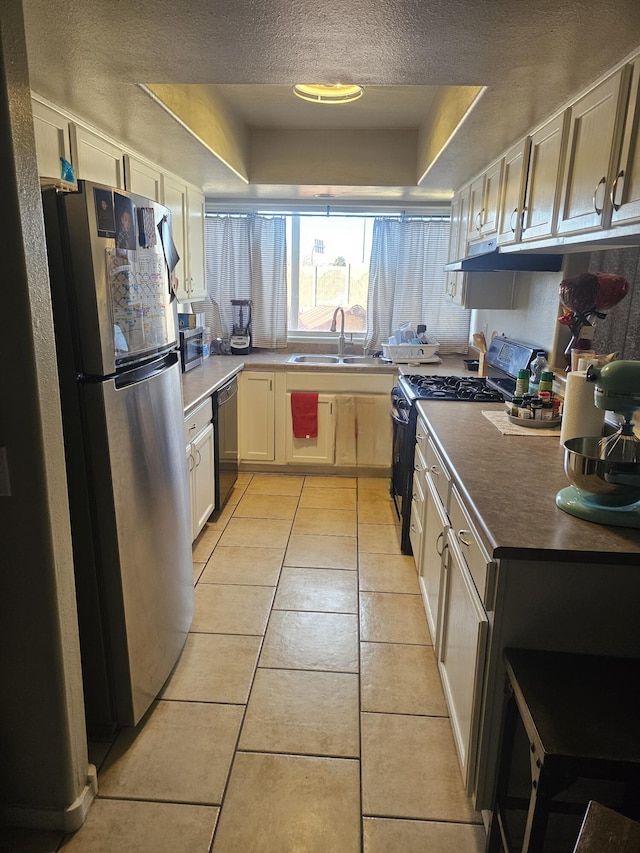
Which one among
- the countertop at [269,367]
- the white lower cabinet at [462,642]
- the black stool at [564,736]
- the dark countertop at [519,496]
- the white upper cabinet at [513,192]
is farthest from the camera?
the countertop at [269,367]

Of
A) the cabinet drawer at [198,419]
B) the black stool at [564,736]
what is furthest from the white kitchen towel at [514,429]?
the cabinet drawer at [198,419]

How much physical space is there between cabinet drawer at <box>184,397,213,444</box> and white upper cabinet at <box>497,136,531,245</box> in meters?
1.77

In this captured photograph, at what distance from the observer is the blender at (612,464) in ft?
4.50

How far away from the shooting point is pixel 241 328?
4.70 metres

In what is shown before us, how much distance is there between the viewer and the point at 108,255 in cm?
160

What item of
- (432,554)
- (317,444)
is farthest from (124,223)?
(317,444)

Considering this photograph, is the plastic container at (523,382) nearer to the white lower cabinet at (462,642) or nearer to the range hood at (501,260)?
the range hood at (501,260)

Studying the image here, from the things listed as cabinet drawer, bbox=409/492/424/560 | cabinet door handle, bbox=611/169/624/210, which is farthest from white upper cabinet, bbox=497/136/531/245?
cabinet drawer, bbox=409/492/424/560

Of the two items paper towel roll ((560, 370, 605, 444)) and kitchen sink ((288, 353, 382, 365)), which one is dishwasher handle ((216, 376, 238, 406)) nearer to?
kitchen sink ((288, 353, 382, 365))

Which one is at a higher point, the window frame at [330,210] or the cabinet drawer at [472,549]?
the window frame at [330,210]

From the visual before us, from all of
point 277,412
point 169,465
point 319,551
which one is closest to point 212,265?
point 277,412

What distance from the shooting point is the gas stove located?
9.88 feet

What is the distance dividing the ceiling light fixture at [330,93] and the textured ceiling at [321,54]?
0.11m

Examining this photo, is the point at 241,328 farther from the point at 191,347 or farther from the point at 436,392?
the point at 436,392
